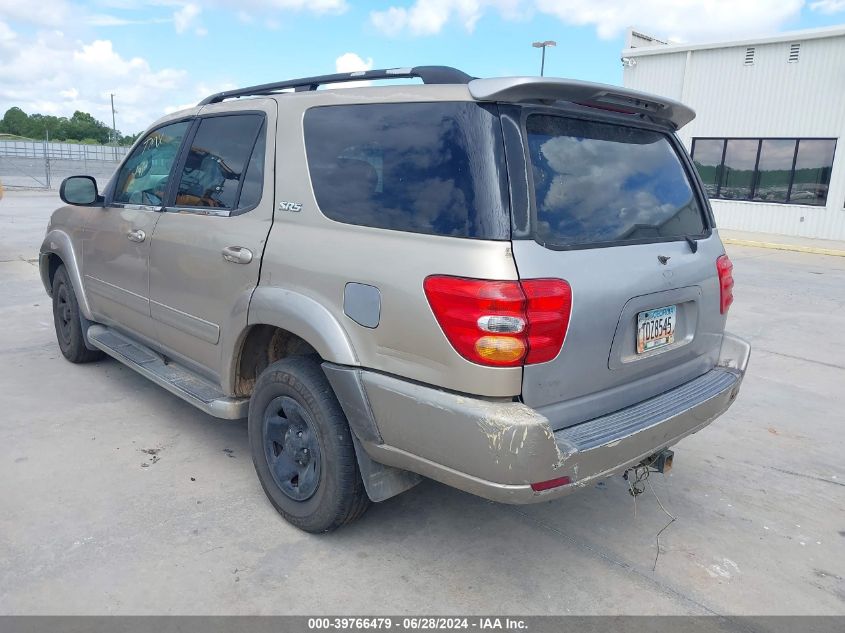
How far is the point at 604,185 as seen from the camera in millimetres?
2668

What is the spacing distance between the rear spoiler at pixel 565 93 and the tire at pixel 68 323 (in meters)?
3.80

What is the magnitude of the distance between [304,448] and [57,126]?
305 feet

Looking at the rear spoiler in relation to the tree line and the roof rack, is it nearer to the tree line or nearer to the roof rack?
the roof rack

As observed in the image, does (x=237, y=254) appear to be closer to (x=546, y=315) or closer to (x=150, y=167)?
(x=150, y=167)

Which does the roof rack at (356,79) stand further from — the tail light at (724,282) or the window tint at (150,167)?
the tail light at (724,282)

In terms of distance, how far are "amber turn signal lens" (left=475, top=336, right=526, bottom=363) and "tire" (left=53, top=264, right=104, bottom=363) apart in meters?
3.82

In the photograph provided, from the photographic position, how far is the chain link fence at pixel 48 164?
26766 mm

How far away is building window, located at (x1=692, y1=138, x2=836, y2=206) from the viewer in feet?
58.5

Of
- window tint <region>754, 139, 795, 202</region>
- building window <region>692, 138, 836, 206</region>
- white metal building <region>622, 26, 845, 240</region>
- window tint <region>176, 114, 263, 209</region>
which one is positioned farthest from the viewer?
window tint <region>754, 139, 795, 202</region>

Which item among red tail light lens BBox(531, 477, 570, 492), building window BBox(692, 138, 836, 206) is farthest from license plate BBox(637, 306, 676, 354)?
building window BBox(692, 138, 836, 206)

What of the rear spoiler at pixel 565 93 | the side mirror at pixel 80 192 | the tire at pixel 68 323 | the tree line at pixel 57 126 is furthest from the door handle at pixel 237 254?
the tree line at pixel 57 126

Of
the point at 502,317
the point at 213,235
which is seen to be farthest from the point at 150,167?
the point at 502,317

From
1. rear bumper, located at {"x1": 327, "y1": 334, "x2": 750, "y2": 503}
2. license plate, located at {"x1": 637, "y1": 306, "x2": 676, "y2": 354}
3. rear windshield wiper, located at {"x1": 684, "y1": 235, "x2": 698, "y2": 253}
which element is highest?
rear windshield wiper, located at {"x1": 684, "y1": 235, "x2": 698, "y2": 253}

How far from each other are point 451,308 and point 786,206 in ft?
63.4
